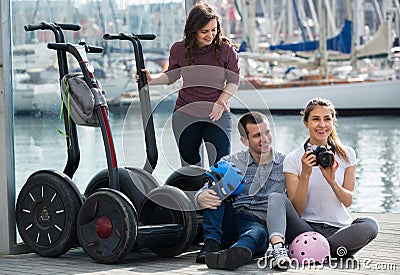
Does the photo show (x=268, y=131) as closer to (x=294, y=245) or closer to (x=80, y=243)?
(x=294, y=245)

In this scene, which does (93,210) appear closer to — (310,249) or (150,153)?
(150,153)

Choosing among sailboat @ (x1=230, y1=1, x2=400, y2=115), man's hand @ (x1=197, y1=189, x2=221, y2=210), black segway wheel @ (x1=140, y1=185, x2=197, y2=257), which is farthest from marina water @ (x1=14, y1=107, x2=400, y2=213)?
sailboat @ (x1=230, y1=1, x2=400, y2=115)

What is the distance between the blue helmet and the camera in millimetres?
4875

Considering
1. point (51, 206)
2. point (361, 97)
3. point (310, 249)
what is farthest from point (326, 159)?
point (361, 97)

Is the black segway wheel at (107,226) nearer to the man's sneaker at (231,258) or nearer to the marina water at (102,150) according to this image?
the man's sneaker at (231,258)

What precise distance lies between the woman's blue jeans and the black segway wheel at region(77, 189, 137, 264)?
1.34ft

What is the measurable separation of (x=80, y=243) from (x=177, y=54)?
4.15ft

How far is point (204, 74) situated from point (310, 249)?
1280 millimetres

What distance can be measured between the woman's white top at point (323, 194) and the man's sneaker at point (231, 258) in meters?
0.51

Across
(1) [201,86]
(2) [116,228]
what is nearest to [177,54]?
(1) [201,86]

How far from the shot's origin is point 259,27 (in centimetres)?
3847

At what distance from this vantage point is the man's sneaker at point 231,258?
459 centimetres

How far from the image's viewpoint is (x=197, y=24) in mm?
5312

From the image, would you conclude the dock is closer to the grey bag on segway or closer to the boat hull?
the grey bag on segway
